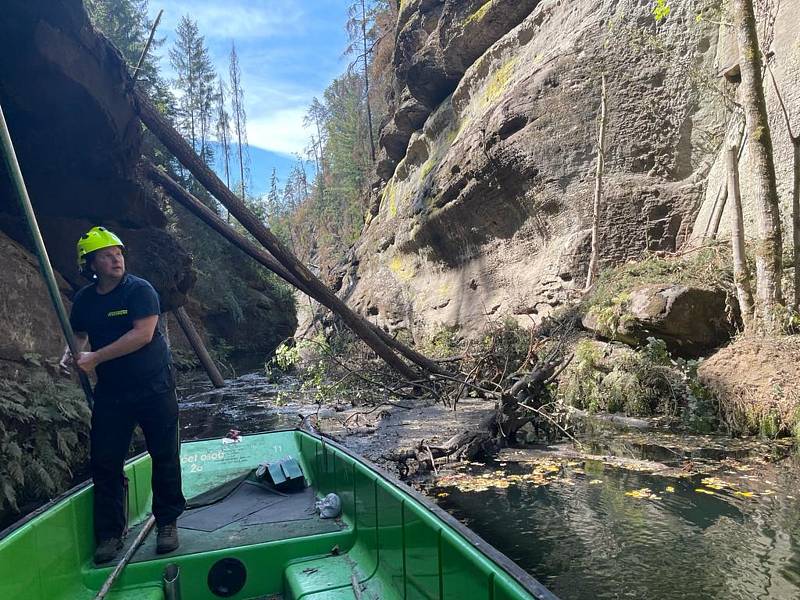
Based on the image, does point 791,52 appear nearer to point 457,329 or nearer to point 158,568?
point 457,329

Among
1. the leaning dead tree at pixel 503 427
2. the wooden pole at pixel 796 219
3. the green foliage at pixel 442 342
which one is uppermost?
the wooden pole at pixel 796 219

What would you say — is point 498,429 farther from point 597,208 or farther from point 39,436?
point 597,208

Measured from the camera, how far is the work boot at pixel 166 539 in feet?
10.3

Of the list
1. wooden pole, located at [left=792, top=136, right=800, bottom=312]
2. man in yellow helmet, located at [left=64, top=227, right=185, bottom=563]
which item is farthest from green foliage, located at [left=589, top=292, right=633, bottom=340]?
man in yellow helmet, located at [left=64, top=227, right=185, bottom=563]

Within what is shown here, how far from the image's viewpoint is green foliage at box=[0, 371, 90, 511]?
17.6 ft

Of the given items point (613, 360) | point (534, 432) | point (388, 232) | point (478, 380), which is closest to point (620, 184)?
point (613, 360)

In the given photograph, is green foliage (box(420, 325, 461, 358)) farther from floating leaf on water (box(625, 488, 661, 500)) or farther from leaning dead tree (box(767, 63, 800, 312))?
floating leaf on water (box(625, 488, 661, 500))

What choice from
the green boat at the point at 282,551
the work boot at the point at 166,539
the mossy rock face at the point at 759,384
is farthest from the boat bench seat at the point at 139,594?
the mossy rock face at the point at 759,384

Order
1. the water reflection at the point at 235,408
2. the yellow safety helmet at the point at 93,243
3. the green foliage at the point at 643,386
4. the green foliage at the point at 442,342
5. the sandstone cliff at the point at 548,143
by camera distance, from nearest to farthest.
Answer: the yellow safety helmet at the point at 93,243
the green foliage at the point at 643,386
the water reflection at the point at 235,408
the sandstone cliff at the point at 548,143
the green foliage at the point at 442,342

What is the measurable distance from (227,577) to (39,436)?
13.7 ft

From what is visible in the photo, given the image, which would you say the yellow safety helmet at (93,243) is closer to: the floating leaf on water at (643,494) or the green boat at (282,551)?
the green boat at (282,551)

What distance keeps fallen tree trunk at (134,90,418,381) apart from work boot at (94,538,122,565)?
18.3 feet

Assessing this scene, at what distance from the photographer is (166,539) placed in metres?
3.18

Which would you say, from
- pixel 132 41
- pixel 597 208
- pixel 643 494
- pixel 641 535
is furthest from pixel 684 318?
pixel 132 41
